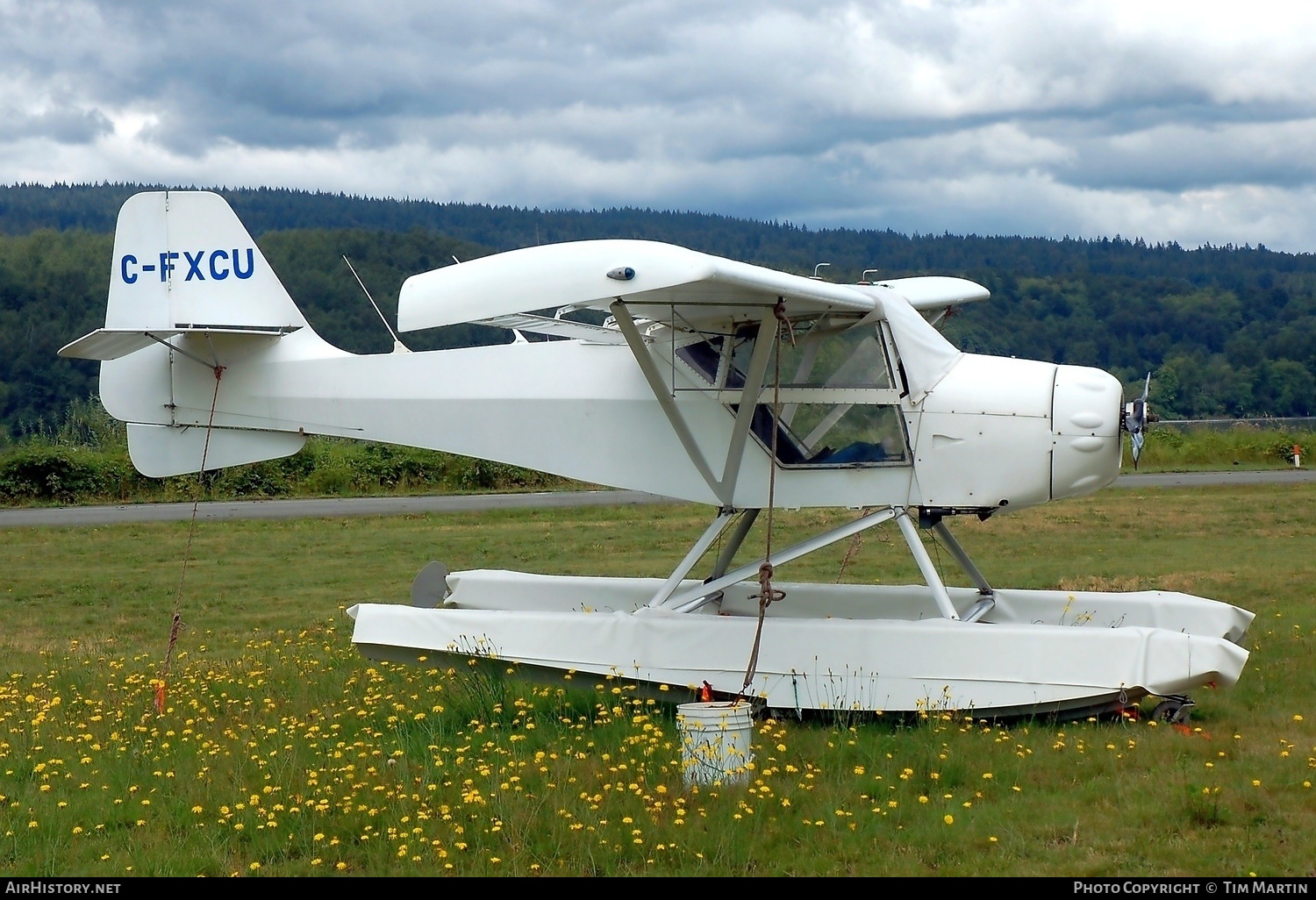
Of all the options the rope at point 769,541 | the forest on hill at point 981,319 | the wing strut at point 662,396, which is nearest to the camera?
the rope at point 769,541

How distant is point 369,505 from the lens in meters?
25.7

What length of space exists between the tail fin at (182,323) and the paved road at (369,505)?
12.6 metres

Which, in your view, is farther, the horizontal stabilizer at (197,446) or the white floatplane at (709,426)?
the horizontal stabilizer at (197,446)

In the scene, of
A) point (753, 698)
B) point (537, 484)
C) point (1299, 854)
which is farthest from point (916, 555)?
point (537, 484)

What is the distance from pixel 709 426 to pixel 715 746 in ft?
10.5

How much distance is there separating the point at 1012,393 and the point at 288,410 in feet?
18.3

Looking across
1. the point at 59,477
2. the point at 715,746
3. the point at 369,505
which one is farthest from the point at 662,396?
the point at 59,477

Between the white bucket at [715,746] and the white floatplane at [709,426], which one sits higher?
the white floatplane at [709,426]

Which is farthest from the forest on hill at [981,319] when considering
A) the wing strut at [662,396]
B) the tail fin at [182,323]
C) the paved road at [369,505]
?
the wing strut at [662,396]

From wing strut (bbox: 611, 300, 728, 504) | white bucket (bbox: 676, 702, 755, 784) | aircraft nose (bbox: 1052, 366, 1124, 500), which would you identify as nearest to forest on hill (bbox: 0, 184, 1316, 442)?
wing strut (bbox: 611, 300, 728, 504)

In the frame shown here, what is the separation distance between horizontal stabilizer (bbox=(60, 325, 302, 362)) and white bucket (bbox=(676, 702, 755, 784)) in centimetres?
531

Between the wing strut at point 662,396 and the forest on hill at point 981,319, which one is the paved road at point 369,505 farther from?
the wing strut at point 662,396

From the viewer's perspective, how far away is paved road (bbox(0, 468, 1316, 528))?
927 inches

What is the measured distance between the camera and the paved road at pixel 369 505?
23.5 metres
